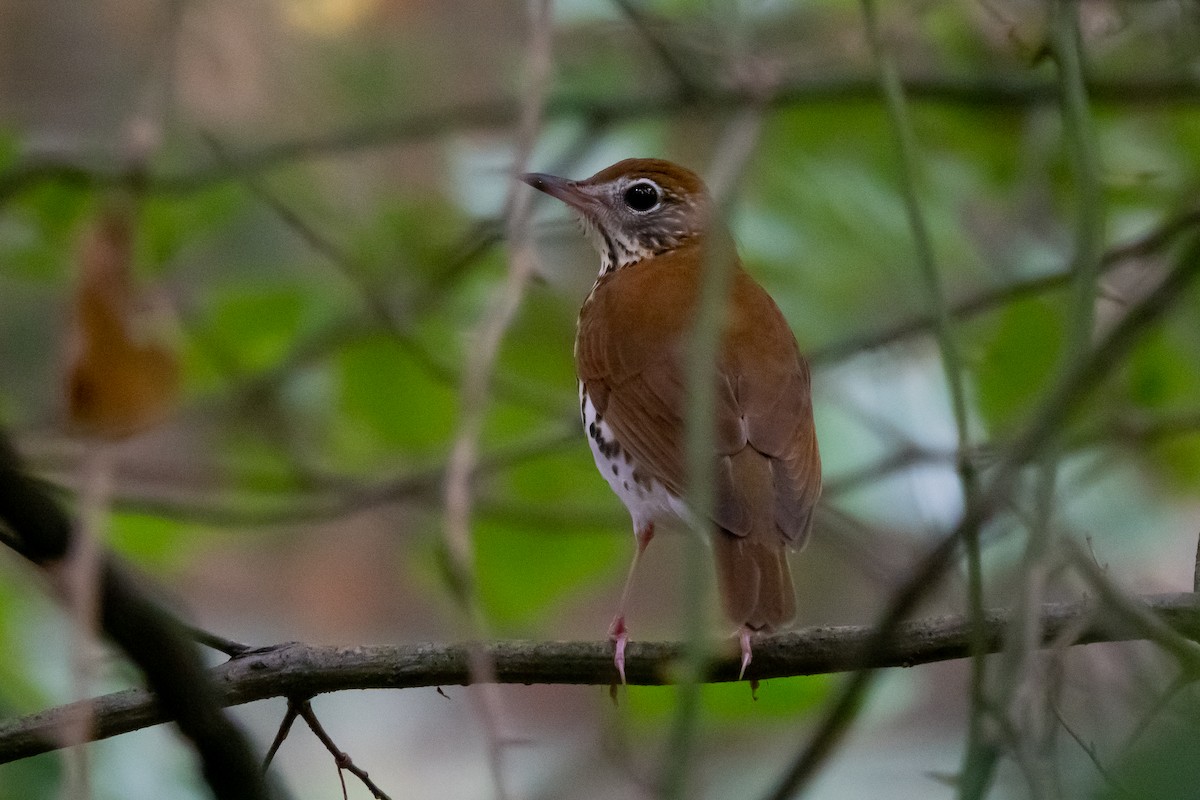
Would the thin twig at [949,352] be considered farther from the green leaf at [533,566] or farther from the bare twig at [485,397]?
the green leaf at [533,566]

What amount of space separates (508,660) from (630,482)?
1.08 m

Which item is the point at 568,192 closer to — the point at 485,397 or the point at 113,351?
the point at 485,397

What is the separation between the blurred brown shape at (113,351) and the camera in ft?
4.70

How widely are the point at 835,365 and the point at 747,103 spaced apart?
68.2 inches

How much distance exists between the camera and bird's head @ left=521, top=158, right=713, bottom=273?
450 centimetres

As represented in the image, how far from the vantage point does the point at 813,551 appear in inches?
268

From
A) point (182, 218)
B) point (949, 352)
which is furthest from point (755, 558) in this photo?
point (182, 218)

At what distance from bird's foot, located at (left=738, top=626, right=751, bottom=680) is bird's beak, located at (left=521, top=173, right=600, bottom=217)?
1715 millimetres

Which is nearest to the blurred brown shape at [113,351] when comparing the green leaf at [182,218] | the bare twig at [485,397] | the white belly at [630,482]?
the bare twig at [485,397]

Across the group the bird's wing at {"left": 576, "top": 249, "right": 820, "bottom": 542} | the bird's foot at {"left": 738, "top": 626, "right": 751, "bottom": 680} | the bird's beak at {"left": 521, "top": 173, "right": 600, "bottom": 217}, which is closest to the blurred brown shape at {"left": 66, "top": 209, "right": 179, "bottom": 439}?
the bird's foot at {"left": 738, "top": 626, "right": 751, "bottom": 680}

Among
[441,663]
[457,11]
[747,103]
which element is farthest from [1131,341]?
[457,11]

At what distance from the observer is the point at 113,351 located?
1473mm

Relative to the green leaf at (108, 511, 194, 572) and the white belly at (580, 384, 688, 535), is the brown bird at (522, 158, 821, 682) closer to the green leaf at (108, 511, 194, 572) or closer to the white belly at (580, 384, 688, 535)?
the white belly at (580, 384, 688, 535)

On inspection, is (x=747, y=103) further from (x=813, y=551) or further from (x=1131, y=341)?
(x=813, y=551)
